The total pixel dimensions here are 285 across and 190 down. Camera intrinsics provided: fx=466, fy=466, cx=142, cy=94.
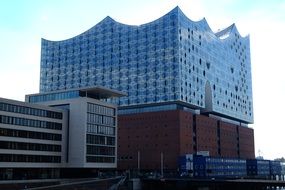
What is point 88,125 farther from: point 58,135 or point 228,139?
point 228,139

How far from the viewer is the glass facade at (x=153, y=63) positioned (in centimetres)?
14900

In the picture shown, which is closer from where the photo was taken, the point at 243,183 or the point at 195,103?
the point at 243,183

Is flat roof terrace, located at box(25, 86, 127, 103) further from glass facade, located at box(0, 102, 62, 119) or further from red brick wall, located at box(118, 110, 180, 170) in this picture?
red brick wall, located at box(118, 110, 180, 170)

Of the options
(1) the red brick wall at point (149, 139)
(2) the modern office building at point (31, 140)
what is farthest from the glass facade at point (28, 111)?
(1) the red brick wall at point (149, 139)

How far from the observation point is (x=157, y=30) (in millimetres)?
152875

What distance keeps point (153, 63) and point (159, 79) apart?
6254mm

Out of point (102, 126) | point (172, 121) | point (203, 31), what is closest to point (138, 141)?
point (172, 121)

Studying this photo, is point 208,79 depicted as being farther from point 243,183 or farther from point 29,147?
point 29,147

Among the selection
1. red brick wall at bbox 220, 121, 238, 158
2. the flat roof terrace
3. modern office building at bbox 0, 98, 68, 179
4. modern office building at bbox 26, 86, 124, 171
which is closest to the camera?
modern office building at bbox 0, 98, 68, 179

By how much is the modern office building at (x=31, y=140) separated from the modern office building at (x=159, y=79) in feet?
144

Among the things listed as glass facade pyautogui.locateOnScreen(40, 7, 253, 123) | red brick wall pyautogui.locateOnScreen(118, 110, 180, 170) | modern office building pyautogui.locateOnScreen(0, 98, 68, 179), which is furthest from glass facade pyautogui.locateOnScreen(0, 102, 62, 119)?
glass facade pyautogui.locateOnScreen(40, 7, 253, 123)

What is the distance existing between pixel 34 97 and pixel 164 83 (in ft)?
147

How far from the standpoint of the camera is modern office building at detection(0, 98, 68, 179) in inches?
3625

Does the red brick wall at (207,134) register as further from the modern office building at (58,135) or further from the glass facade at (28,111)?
the glass facade at (28,111)
